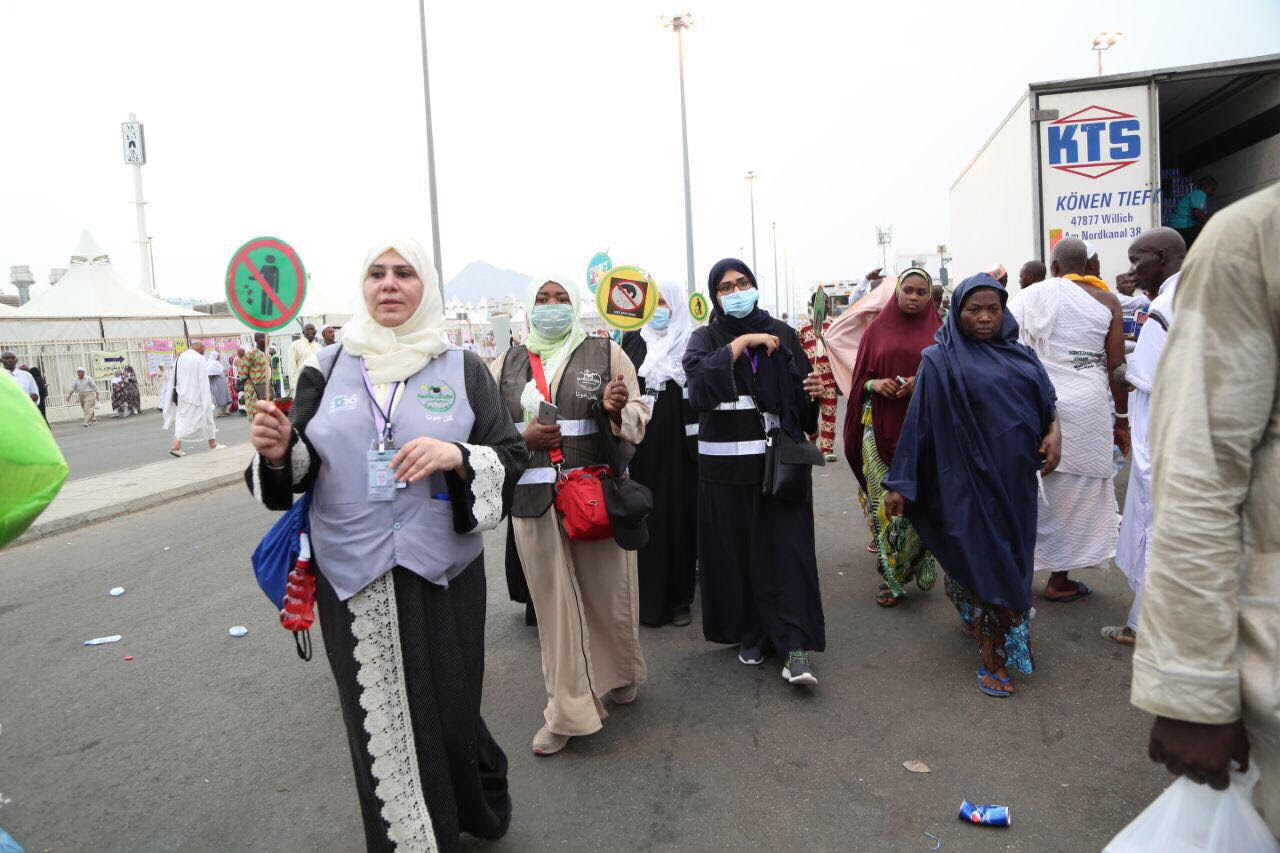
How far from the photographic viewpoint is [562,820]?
298 centimetres

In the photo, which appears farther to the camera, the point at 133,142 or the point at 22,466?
the point at 133,142

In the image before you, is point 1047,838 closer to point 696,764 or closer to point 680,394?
point 696,764

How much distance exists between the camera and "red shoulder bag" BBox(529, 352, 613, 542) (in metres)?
3.47

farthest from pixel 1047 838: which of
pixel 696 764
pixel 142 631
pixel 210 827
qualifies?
pixel 142 631

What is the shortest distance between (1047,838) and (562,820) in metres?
1.56

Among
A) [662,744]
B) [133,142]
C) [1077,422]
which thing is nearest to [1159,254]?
[1077,422]

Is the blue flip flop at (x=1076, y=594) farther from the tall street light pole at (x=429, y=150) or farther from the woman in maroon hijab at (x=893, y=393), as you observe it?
the tall street light pole at (x=429, y=150)

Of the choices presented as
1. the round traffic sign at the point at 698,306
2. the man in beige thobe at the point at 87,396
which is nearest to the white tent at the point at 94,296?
the man in beige thobe at the point at 87,396

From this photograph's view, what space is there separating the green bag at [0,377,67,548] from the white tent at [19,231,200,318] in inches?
1232

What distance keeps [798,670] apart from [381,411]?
2364 mm

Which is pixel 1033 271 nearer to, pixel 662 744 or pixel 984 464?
pixel 984 464

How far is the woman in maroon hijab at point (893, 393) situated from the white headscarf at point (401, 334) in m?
3.02

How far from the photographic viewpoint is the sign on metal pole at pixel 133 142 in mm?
44750

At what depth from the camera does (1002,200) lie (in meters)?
9.35
